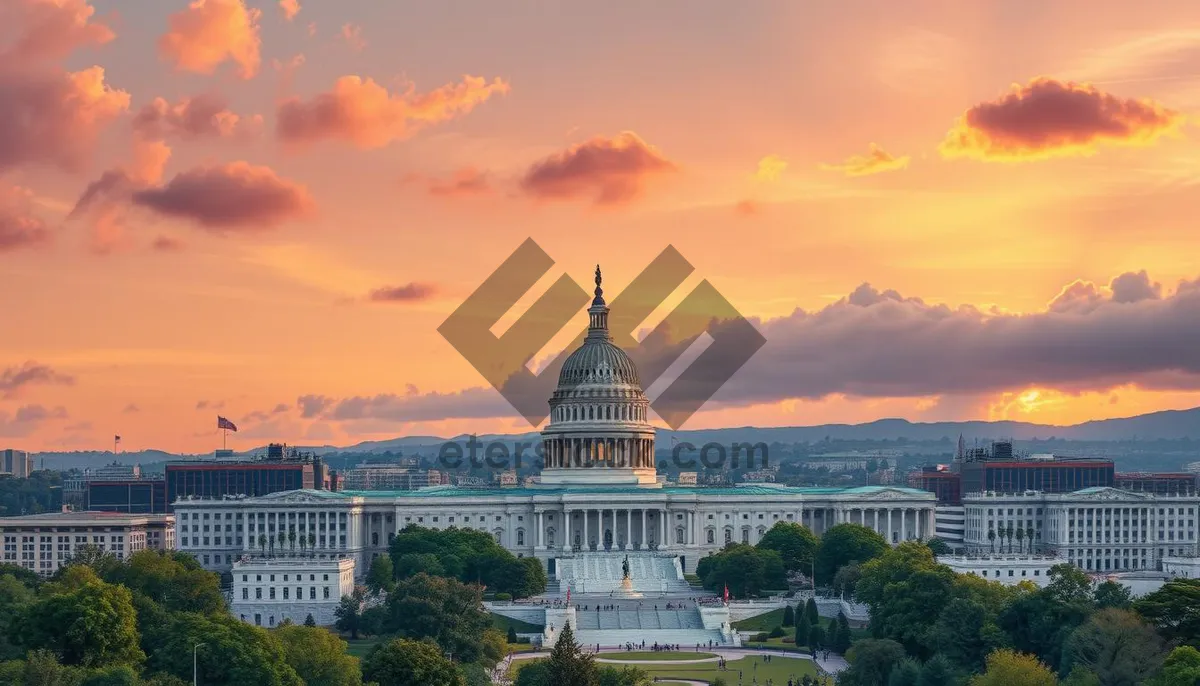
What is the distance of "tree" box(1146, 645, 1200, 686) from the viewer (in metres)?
105

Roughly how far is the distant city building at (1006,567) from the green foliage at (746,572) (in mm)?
14637

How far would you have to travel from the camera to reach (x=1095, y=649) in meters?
117

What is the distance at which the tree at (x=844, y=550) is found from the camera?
185m

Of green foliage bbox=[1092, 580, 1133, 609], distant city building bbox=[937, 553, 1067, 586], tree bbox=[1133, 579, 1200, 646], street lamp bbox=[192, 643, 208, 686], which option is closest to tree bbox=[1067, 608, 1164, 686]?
tree bbox=[1133, 579, 1200, 646]

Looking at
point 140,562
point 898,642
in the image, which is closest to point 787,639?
point 898,642

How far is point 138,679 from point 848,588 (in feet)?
256

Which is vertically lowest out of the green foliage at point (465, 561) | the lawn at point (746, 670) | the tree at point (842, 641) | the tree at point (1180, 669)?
the lawn at point (746, 670)

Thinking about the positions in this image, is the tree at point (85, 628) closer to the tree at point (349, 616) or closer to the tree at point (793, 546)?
the tree at point (349, 616)

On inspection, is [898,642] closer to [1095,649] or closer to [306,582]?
[1095,649]

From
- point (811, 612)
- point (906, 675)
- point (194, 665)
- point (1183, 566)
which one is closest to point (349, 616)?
point (811, 612)

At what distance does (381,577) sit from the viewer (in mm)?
178250

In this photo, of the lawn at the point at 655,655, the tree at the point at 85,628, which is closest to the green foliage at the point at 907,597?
the lawn at the point at 655,655

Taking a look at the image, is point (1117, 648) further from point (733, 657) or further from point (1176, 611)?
point (733, 657)

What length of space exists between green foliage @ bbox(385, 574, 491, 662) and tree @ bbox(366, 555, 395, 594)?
29567 millimetres
